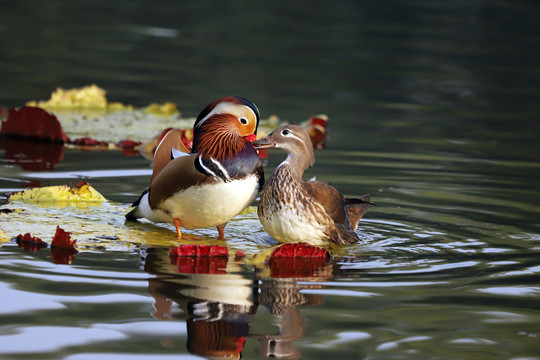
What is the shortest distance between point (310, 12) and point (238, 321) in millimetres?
18114

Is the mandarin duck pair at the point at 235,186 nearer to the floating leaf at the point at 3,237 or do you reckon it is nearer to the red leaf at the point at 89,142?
the floating leaf at the point at 3,237

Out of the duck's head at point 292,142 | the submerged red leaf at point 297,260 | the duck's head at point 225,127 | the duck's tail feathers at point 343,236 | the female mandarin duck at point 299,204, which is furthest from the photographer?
the duck's head at point 292,142

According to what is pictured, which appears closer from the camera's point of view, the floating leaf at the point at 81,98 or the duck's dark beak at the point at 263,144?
the duck's dark beak at the point at 263,144

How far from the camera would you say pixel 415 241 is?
6.08m

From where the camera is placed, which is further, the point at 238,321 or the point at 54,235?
the point at 54,235

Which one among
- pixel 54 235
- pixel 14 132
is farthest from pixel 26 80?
pixel 54 235

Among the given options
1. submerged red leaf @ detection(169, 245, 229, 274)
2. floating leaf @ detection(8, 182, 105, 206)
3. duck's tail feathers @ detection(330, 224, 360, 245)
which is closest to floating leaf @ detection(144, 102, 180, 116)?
floating leaf @ detection(8, 182, 105, 206)

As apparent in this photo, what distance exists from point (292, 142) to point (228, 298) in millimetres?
2057

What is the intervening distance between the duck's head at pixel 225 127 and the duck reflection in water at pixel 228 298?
2.48ft

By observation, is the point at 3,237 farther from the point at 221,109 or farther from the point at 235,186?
the point at 221,109

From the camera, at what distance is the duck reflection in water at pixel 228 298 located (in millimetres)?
3947

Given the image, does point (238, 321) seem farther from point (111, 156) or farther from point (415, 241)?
point (111, 156)

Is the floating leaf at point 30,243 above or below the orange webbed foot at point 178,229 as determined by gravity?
below

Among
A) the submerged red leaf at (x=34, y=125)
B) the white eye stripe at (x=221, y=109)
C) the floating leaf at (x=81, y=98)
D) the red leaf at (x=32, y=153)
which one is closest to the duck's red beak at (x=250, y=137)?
the white eye stripe at (x=221, y=109)
